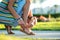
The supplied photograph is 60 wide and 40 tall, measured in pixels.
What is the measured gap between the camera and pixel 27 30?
414cm

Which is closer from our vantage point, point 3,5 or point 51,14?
point 3,5

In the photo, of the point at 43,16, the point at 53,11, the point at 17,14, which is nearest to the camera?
the point at 17,14

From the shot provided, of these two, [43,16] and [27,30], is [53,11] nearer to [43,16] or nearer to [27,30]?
[43,16]

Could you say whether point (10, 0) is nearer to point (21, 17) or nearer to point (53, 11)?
point (21, 17)

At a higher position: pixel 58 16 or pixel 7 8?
pixel 7 8

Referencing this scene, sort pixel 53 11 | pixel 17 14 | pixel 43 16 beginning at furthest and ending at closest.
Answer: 1. pixel 53 11
2. pixel 43 16
3. pixel 17 14

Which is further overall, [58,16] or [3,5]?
[58,16]

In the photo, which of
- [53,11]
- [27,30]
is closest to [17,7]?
[27,30]

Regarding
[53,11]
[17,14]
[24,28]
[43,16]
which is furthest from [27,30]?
[53,11]

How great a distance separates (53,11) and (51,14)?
218mm

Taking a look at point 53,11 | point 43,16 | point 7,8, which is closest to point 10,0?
point 7,8

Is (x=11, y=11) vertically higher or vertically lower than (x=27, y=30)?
higher

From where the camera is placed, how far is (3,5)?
4.13 m

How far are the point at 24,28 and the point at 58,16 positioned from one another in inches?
152
